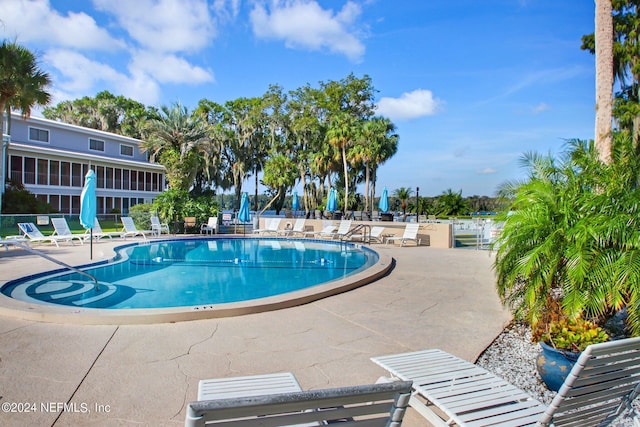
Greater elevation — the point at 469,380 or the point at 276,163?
the point at 276,163

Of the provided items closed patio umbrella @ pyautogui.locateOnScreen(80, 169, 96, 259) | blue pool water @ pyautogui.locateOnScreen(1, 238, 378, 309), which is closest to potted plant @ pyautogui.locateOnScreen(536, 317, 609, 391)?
blue pool water @ pyautogui.locateOnScreen(1, 238, 378, 309)

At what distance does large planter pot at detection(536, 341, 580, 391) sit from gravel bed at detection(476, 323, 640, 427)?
0.14 m

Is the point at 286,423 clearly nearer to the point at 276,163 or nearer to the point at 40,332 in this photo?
the point at 40,332

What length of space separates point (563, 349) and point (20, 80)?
71.4 feet

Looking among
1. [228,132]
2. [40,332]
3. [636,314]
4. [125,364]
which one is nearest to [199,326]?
[125,364]

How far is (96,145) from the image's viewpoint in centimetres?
3183

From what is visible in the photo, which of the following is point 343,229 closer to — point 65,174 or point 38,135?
point 65,174

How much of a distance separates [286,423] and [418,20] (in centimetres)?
1562

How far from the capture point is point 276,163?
3481 cm

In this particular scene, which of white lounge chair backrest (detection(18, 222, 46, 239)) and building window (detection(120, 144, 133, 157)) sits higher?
building window (detection(120, 144, 133, 157))

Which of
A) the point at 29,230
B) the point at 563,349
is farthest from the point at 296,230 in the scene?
the point at 563,349

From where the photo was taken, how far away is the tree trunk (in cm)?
706

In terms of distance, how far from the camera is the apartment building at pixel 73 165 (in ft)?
87.0

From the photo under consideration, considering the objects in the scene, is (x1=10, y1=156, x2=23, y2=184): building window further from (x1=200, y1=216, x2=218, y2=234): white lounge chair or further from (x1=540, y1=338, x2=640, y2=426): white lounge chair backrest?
(x1=540, y1=338, x2=640, y2=426): white lounge chair backrest
